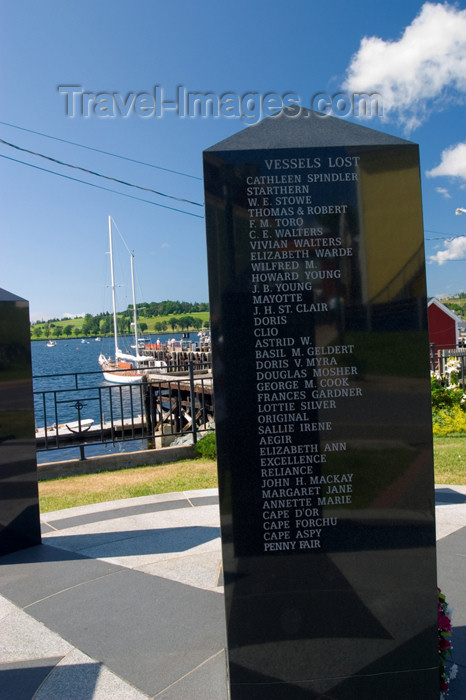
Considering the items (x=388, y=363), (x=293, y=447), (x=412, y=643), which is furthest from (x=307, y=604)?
(x=388, y=363)

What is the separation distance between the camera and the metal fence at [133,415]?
955 centimetres

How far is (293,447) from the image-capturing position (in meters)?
2.61

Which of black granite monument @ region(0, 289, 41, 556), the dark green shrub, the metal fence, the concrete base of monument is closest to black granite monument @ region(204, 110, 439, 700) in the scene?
the concrete base of monument

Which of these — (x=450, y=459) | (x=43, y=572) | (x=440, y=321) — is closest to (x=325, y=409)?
(x=43, y=572)

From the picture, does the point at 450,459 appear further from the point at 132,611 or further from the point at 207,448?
the point at 132,611

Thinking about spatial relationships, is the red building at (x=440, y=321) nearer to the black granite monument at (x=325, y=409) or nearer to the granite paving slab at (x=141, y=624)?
the granite paving slab at (x=141, y=624)

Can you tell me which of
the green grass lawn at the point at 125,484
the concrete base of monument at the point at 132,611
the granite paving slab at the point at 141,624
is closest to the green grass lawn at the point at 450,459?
the concrete base of monument at the point at 132,611

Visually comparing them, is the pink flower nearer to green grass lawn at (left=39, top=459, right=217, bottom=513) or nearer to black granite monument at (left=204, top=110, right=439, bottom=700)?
black granite monument at (left=204, top=110, right=439, bottom=700)

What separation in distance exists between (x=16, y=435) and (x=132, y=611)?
199cm

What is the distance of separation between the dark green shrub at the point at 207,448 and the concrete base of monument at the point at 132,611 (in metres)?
3.46

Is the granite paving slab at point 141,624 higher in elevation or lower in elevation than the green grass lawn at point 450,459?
higher

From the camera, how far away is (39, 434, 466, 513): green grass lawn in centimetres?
702

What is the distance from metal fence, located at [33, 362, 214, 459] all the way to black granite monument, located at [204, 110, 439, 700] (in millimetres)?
4973

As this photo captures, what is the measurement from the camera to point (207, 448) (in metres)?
9.29
